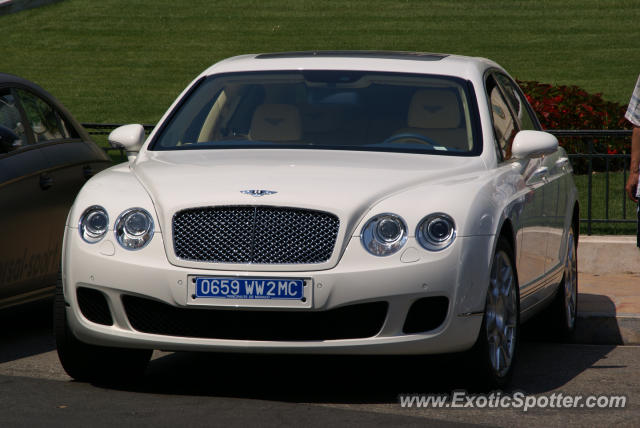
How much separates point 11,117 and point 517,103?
318cm

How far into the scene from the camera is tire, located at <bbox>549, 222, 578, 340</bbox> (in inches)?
320

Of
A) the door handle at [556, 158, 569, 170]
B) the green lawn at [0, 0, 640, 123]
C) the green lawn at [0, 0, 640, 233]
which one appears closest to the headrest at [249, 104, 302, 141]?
the door handle at [556, 158, 569, 170]

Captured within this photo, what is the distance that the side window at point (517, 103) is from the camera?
8.20m

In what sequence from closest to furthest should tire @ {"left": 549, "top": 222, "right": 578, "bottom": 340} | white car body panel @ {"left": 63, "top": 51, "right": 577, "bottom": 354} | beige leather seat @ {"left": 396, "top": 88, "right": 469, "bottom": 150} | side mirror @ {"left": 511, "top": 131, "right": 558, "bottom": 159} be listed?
white car body panel @ {"left": 63, "top": 51, "right": 577, "bottom": 354}
side mirror @ {"left": 511, "top": 131, "right": 558, "bottom": 159}
beige leather seat @ {"left": 396, "top": 88, "right": 469, "bottom": 150}
tire @ {"left": 549, "top": 222, "right": 578, "bottom": 340}

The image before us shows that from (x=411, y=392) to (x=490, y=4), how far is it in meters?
36.1

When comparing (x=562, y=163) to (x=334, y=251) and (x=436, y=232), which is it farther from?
(x=334, y=251)

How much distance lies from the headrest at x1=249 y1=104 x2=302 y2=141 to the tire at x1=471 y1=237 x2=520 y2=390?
1.41 metres

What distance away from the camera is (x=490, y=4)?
4131 centimetres

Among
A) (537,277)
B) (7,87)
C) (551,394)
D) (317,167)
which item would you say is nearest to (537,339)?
(537,277)

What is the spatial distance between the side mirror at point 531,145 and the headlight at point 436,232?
1.12 meters

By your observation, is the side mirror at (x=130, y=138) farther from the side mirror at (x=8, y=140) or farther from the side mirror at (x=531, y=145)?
the side mirror at (x=531, y=145)

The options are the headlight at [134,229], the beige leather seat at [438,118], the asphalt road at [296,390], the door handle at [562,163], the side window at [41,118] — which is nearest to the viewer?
the asphalt road at [296,390]

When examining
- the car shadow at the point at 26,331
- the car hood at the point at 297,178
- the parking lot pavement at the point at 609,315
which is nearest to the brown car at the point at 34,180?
the car shadow at the point at 26,331

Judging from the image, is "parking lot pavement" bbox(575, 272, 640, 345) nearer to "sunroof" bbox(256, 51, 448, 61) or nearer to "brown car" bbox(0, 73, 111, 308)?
"sunroof" bbox(256, 51, 448, 61)
